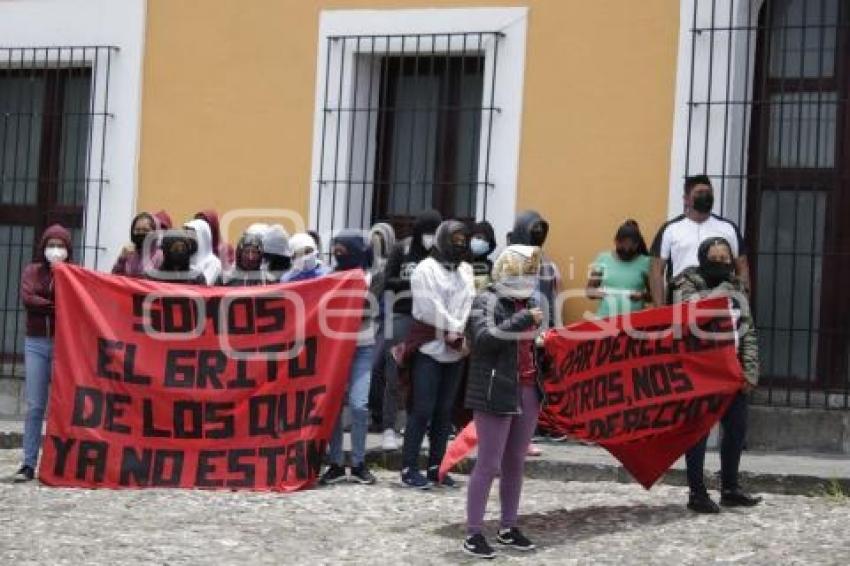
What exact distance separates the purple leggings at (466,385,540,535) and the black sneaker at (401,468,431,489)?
5.55 ft

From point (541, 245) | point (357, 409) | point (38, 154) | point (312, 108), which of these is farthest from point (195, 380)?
point (38, 154)

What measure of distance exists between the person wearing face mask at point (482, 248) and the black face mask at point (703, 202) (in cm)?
148

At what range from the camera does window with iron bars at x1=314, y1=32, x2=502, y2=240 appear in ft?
44.0

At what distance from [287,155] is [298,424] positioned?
3690mm

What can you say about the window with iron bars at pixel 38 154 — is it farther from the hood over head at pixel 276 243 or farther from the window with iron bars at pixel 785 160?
the window with iron bars at pixel 785 160

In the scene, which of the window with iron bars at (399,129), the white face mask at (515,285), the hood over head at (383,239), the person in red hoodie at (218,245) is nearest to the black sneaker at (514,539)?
the white face mask at (515,285)

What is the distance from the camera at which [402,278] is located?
11445mm

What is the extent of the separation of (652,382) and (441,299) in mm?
1376

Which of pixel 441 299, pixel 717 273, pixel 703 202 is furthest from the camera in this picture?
pixel 703 202

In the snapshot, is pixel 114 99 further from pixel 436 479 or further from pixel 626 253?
pixel 436 479

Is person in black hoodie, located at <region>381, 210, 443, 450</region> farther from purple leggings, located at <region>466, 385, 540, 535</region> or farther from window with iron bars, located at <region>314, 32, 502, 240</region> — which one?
purple leggings, located at <region>466, 385, 540, 535</region>

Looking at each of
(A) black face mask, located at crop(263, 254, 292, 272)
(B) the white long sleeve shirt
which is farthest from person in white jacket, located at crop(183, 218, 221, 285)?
(B) the white long sleeve shirt

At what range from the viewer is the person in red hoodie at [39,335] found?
10680mm

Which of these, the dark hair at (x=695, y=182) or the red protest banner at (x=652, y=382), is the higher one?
the dark hair at (x=695, y=182)
